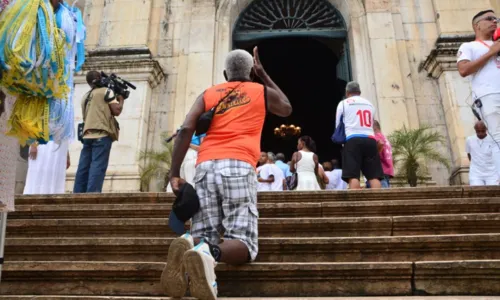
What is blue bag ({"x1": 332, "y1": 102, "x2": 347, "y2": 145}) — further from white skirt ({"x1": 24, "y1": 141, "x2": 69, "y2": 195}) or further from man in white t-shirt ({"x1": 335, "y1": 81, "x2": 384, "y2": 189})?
white skirt ({"x1": 24, "y1": 141, "x2": 69, "y2": 195})

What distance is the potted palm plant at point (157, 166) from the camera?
344 inches

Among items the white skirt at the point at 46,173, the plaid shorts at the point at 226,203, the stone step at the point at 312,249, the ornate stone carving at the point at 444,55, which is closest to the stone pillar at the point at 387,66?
the ornate stone carving at the point at 444,55

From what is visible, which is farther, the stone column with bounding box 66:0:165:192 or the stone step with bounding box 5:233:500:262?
the stone column with bounding box 66:0:165:192

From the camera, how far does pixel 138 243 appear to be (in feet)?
11.9

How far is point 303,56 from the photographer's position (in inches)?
749

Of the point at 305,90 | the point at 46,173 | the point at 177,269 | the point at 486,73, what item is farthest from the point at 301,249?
the point at 305,90

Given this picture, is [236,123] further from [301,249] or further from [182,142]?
[301,249]

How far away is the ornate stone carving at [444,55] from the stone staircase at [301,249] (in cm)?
531

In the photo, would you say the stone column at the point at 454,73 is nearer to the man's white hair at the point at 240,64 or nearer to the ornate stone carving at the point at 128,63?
the ornate stone carving at the point at 128,63

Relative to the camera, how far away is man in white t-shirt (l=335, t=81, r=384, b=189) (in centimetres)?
552

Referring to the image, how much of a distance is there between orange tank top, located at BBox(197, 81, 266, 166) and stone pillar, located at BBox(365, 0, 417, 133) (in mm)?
6697

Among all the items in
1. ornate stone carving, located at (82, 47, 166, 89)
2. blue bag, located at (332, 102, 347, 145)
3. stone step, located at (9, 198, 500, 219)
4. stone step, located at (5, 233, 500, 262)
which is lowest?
stone step, located at (5, 233, 500, 262)

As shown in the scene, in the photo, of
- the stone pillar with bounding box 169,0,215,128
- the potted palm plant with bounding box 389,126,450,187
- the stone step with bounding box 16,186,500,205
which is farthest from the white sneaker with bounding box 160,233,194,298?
the stone pillar with bounding box 169,0,215,128

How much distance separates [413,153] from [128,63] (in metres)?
6.27
